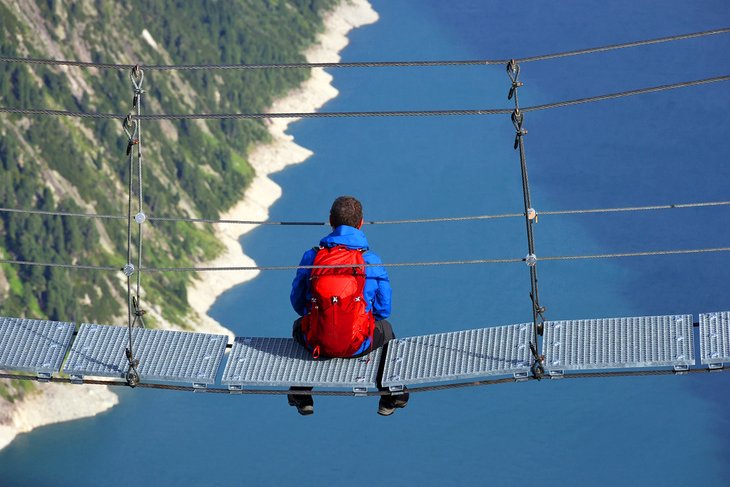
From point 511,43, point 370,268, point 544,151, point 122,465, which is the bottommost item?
point 370,268

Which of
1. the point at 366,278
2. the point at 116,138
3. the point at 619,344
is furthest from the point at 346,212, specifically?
the point at 116,138

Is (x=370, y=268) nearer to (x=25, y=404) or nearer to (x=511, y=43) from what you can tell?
(x=25, y=404)

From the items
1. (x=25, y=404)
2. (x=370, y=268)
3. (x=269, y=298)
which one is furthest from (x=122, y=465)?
(x=370, y=268)

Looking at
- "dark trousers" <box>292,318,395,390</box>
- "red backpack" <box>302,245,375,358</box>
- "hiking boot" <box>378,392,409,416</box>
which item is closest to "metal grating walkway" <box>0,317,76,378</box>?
"dark trousers" <box>292,318,395,390</box>

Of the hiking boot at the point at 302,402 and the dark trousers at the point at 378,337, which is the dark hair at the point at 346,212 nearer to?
the dark trousers at the point at 378,337

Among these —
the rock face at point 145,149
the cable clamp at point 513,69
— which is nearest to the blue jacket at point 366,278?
the cable clamp at point 513,69

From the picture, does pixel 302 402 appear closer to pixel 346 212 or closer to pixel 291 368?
pixel 291 368

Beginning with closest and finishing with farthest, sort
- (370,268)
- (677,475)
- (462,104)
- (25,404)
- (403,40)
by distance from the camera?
(370,268), (677,475), (25,404), (462,104), (403,40)
